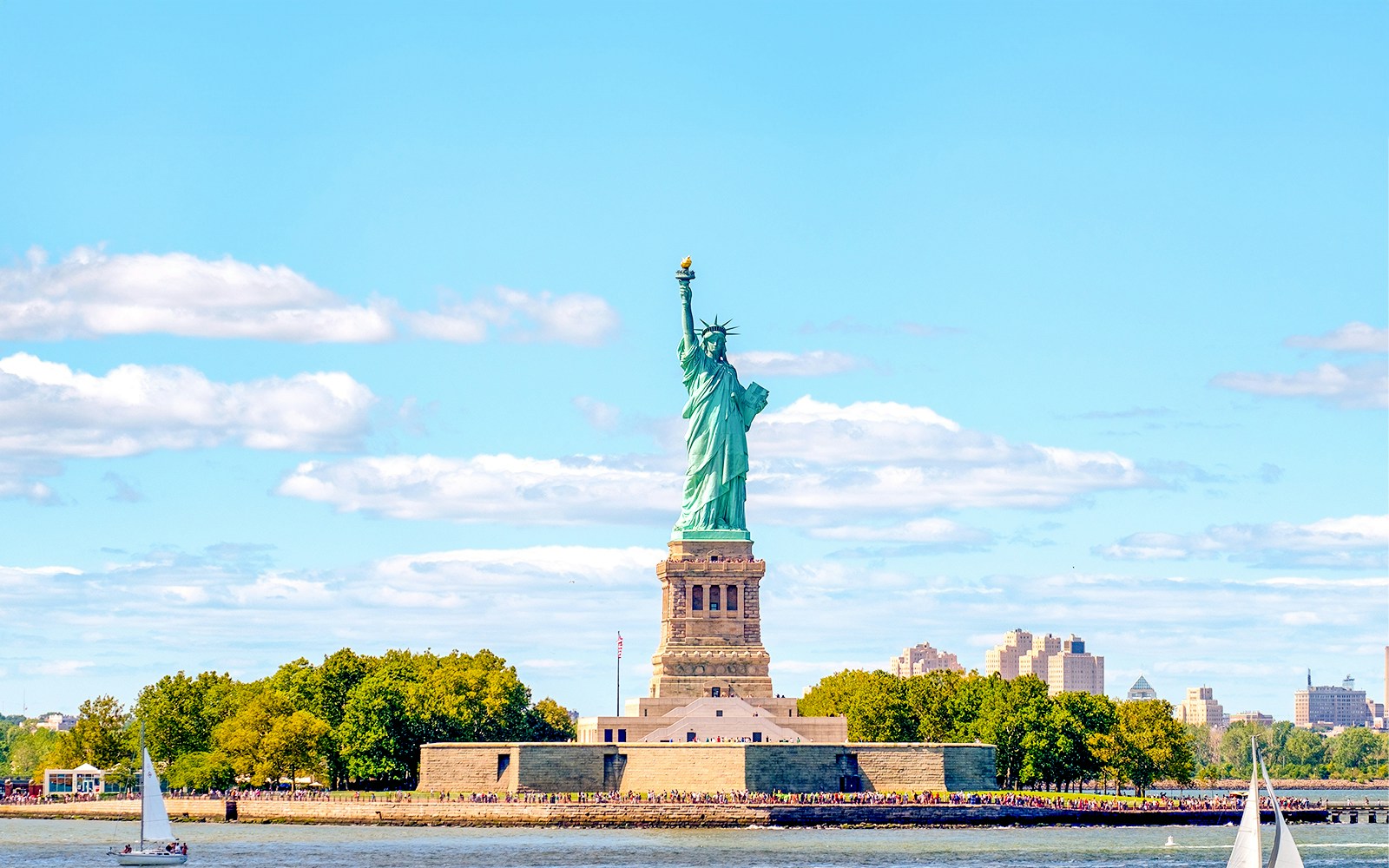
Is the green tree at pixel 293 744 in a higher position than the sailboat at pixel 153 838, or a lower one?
higher

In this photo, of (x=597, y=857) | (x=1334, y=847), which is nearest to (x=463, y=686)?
(x=597, y=857)

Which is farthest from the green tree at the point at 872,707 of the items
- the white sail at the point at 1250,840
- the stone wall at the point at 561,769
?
the white sail at the point at 1250,840

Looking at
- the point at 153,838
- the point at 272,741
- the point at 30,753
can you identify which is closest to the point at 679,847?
the point at 153,838

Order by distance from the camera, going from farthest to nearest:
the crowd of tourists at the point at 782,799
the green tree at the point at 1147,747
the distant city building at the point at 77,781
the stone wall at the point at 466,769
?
the distant city building at the point at 77,781 < the green tree at the point at 1147,747 < the stone wall at the point at 466,769 < the crowd of tourists at the point at 782,799

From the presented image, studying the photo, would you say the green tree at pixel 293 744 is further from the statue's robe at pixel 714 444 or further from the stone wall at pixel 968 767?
the stone wall at pixel 968 767

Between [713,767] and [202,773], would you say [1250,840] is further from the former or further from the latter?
[202,773]

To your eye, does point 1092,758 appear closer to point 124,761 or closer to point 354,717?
point 354,717

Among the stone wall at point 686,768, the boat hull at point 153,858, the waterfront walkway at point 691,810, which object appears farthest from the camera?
the stone wall at point 686,768
